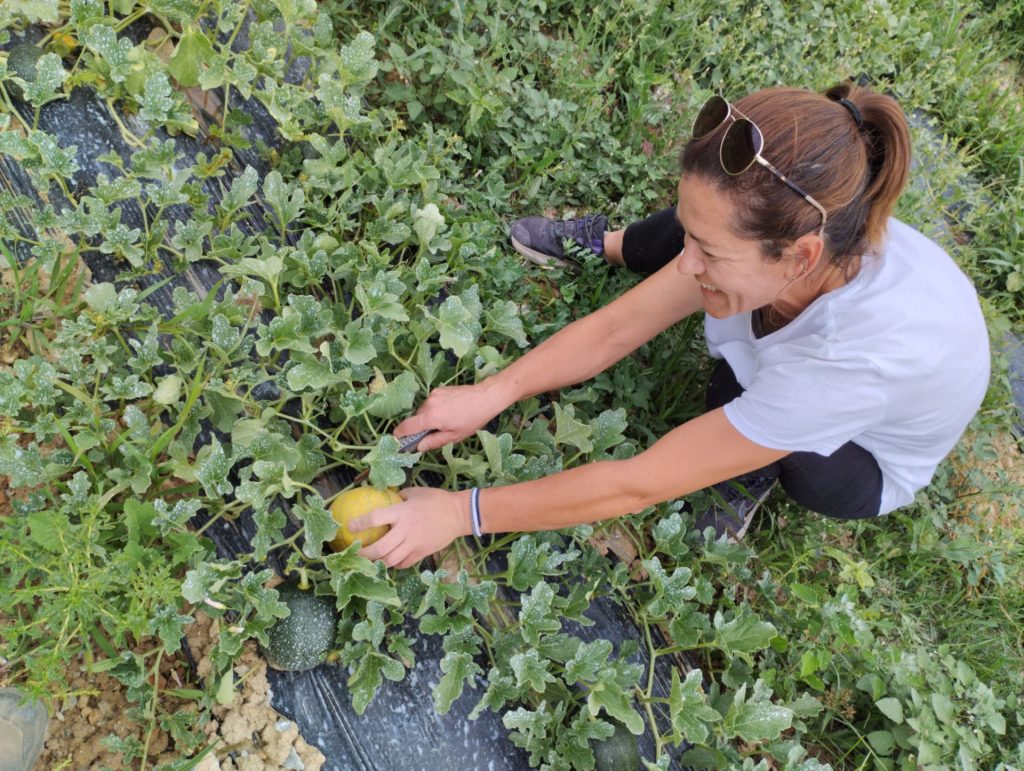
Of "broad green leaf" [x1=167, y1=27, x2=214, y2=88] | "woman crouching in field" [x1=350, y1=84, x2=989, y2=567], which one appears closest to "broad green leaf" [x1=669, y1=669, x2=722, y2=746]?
"woman crouching in field" [x1=350, y1=84, x2=989, y2=567]

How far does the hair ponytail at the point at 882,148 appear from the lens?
73.6 inches

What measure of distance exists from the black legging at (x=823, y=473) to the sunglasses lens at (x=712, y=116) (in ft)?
3.12

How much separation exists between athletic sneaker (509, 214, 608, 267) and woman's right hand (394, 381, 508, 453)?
840mm

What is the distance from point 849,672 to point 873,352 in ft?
4.18

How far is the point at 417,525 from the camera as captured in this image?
7.06ft

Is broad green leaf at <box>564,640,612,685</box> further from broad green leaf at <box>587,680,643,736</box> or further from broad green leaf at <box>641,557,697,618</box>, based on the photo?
broad green leaf at <box>641,557,697,618</box>

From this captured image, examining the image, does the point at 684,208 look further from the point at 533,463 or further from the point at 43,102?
the point at 43,102

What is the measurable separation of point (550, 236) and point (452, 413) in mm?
1034

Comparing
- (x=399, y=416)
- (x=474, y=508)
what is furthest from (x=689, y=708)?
(x=399, y=416)

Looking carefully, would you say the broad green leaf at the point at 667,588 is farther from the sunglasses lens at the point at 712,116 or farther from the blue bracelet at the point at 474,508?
the sunglasses lens at the point at 712,116

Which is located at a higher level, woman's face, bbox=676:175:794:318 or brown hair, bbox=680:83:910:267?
brown hair, bbox=680:83:910:267

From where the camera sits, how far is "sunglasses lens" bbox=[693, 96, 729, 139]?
1913 millimetres

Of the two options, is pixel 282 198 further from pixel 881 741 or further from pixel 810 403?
pixel 881 741

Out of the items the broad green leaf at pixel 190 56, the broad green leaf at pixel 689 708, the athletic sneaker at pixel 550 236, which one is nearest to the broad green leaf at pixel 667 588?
the broad green leaf at pixel 689 708
